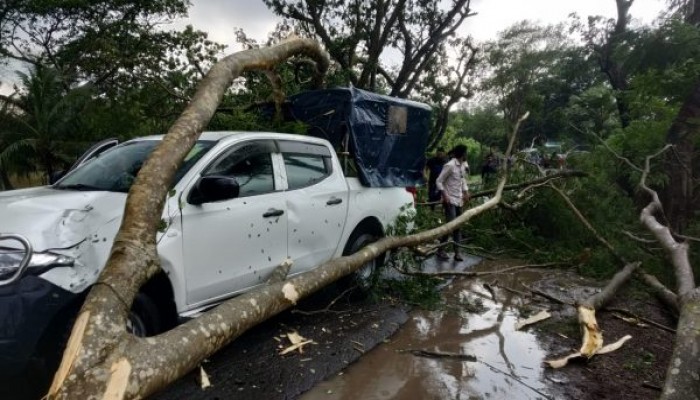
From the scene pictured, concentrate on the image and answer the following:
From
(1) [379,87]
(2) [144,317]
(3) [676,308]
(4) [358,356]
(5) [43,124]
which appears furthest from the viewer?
(1) [379,87]

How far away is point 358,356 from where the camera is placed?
3.93 metres

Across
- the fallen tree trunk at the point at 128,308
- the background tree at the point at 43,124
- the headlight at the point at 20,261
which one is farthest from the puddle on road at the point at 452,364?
the background tree at the point at 43,124

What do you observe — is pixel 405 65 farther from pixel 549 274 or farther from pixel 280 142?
pixel 280 142

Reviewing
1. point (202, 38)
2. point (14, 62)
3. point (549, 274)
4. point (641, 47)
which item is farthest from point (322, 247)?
point (14, 62)

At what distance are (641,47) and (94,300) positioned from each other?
10990 mm

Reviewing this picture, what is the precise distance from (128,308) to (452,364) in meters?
2.68

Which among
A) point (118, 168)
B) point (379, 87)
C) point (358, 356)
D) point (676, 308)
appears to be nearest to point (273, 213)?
point (118, 168)

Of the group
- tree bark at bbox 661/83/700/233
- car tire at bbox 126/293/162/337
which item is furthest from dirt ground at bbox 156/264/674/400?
tree bark at bbox 661/83/700/233

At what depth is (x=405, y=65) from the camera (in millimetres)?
15172

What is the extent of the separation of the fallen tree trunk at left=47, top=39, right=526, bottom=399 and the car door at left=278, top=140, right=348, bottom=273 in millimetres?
542

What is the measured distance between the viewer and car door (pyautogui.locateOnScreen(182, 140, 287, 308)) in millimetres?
3355

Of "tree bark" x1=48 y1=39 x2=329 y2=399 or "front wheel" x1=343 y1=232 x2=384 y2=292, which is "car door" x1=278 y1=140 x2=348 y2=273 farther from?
"tree bark" x1=48 y1=39 x2=329 y2=399

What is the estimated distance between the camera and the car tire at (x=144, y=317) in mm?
2980

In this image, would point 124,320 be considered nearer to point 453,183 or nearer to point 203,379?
point 203,379
